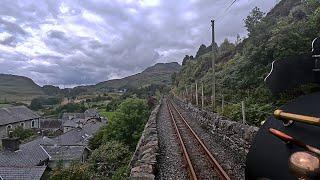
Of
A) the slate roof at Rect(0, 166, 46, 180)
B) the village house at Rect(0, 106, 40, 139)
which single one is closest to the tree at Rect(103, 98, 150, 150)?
the slate roof at Rect(0, 166, 46, 180)

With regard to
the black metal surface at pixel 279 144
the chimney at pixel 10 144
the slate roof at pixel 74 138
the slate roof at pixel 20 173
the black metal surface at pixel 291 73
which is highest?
the black metal surface at pixel 291 73

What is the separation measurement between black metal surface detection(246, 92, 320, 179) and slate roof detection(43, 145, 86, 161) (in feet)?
144

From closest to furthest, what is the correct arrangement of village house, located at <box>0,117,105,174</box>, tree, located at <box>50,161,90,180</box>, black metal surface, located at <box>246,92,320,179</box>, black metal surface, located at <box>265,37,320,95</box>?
black metal surface, located at <box>246,92,320,179</box>, black metal surface, located at <box>265,37,320,95</box>, tree, located at <box>50,161,90,180</box>, village house, located at <box>0,117,105,174</box>

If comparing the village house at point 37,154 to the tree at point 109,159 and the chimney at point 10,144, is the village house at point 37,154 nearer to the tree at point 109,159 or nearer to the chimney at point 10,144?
the chimney at point 10,144

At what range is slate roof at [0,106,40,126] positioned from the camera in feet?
257

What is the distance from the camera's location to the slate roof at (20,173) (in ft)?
97.9

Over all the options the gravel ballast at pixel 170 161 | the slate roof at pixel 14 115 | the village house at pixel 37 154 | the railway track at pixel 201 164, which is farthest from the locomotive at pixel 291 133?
the slate roof at pixel 14 115

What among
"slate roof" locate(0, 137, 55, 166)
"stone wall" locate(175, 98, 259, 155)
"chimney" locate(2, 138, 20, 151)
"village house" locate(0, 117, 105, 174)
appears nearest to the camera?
"stone wall" locate(175, 98, 259, 155)

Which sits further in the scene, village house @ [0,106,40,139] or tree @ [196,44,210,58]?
tree @ [196,44,210,58]

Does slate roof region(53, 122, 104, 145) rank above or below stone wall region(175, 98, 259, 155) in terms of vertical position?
below

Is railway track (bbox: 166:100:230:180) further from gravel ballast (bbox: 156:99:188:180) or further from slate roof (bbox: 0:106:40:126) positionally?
slate roof (bbox: 0:106:40:126)

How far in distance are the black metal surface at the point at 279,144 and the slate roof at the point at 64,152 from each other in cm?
4399

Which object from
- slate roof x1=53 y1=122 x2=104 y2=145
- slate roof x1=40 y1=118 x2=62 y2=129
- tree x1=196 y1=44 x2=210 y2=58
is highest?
tree x1=196 y1=44 x2=210 y2=58

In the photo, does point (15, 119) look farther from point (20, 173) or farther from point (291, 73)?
point (291, 73)
